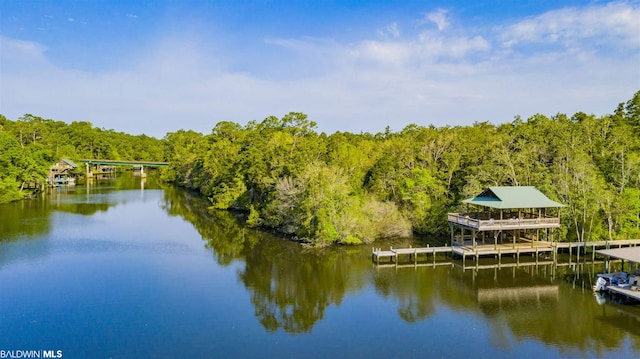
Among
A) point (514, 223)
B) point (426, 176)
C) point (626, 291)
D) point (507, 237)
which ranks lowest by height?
point (626, 291)

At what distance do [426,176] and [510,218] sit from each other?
873 cm

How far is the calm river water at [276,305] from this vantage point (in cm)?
1720

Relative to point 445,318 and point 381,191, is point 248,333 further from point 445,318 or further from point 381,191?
point 381,191

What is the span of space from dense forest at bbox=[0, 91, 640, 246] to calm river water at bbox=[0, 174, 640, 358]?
343 cm

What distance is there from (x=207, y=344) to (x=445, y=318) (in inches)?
399

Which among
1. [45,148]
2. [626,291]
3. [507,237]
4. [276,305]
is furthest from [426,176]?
[45,148]

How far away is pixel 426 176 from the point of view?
38094mm

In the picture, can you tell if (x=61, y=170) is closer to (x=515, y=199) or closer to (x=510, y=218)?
(x=510, y=218)

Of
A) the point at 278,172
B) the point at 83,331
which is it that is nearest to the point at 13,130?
the point at 278,172

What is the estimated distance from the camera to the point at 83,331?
18156mm

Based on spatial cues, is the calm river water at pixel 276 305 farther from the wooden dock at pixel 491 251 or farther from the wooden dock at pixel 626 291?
the wooden dock at pixel 491 251

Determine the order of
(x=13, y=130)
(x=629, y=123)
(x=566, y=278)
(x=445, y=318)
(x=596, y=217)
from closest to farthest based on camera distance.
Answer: (x=445, y=318), (x=566, y=278), (x=596, y=217), (x=629, y=123), (x=13, y=130)

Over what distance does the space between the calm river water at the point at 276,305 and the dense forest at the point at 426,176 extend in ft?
11.3

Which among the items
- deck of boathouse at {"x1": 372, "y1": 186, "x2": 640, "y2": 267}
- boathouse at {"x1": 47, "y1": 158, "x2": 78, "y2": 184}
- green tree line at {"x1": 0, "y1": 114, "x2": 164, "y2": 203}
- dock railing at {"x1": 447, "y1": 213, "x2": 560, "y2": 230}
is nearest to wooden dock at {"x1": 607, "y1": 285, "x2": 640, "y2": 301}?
deck of boathouse at {"x1": 372, "y1": 186, "x2": 640, "y2": 267}
